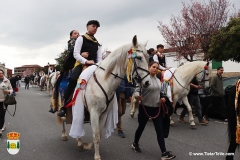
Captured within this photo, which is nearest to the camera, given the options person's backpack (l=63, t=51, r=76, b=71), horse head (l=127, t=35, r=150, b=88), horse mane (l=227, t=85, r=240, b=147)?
horse mane (l=227, t=85, r=240, b=147)

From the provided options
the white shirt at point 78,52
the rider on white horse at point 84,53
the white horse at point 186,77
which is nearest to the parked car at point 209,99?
the white horse at point 186,77

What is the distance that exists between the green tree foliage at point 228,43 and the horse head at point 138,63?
15.3m

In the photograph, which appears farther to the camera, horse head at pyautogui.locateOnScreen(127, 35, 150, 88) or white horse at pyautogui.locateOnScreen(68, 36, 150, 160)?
white horse at pyautogui.locateOnScreen(68, 36, 150, 160)

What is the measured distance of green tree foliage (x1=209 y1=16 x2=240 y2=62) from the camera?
56.9 ft

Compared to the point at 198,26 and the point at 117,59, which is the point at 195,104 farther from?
the point at 198,26

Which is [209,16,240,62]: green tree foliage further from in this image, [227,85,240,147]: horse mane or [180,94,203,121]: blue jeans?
[227,85,240,147]: horse mane

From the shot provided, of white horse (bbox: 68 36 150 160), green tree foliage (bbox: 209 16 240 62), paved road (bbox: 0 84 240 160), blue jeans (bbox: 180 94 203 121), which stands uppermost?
green tree foliage (bbox: 209 16 240 62)

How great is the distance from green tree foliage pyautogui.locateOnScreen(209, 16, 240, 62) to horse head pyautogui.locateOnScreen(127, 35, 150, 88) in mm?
15305

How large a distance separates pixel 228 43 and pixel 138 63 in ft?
52.6

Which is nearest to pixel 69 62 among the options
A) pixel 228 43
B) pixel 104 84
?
pixel 104 84

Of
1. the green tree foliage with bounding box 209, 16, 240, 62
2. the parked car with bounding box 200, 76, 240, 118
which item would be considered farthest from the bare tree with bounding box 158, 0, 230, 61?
the parked car with bounding box 200, 76, 240, 118

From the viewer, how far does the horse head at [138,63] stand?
3.90 metres

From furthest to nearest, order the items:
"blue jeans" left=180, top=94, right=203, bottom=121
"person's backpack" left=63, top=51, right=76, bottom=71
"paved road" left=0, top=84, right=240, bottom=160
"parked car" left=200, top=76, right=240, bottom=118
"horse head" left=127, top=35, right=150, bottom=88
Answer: "parked car" left=200, top=76, right=240, bottom=118 → "blue jeans" left=180, top=94, right=203, bottom=121 → "person's backpack" left=63, top=51, right=76, bottom=71 → "paved road" left=0, top=84, right=240, bottom=160 → "horse head" left=127, top=35, right=150, bottom=88

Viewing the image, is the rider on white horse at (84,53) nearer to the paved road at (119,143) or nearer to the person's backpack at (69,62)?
the person's backpack at (69,62)
